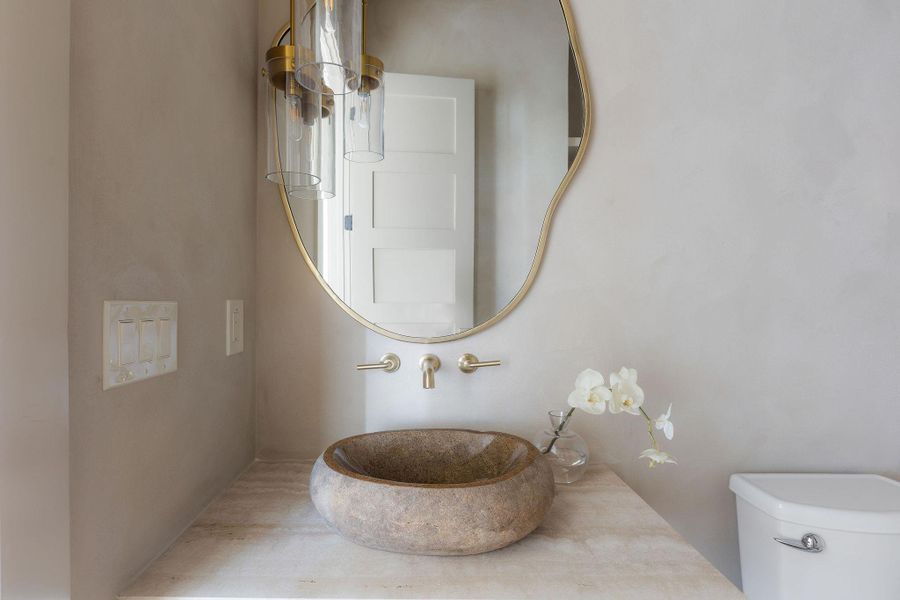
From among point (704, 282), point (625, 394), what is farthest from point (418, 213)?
point (704, 282)

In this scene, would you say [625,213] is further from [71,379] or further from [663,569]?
[71,379]

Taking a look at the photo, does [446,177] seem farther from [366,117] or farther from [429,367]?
[429,367]

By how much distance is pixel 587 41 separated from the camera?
1135 millimetres

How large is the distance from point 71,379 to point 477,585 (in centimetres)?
52

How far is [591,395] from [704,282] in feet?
1.39

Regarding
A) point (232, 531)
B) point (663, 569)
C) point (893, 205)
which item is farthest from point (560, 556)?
point (893, 205)

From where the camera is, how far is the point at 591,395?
3.13ft

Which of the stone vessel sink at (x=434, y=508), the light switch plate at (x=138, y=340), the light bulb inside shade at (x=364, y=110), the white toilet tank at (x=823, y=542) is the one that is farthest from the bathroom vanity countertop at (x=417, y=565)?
the light bulb inside shade at (x=364, y=110)

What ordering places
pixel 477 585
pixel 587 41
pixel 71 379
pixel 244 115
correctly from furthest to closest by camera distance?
pixel 587 41
pixel 244 115
pixel 477 585
pixel 71 379

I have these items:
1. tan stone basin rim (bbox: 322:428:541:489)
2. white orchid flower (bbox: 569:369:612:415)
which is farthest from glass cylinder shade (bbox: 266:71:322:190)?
white orchid flower (bbox: 569:369:612:415)

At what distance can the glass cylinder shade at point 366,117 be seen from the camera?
0.99m

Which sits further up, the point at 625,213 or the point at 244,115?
the point at 244,115

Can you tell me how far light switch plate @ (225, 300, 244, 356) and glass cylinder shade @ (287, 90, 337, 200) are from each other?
27cm

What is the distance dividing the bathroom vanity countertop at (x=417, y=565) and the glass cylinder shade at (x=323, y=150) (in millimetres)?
597
